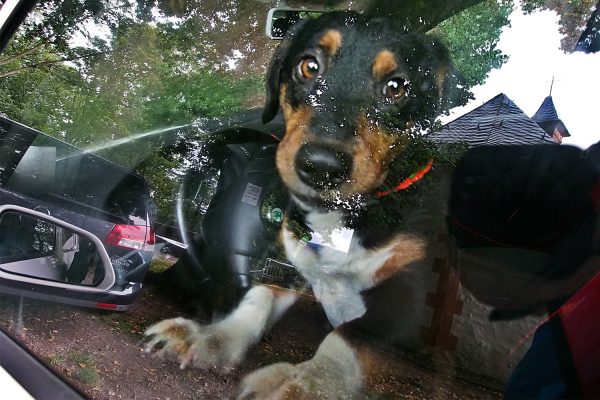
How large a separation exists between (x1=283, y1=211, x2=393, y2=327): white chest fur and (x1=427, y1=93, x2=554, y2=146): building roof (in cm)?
30

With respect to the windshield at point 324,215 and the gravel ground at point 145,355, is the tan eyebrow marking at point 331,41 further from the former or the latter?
the gravel ground at point 145,355

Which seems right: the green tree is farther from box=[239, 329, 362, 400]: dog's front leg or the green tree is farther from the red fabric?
box=[239, 329, 362, 400]: dog's front leg

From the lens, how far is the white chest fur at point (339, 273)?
43.9 inches

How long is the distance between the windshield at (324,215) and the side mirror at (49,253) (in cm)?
2

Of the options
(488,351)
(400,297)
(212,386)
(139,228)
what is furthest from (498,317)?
(139,228)

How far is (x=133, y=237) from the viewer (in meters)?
1.61

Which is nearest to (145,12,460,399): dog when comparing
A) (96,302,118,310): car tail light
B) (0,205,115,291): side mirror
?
(96,302,118,310): car tail light

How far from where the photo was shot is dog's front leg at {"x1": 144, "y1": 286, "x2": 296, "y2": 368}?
1.24 metres

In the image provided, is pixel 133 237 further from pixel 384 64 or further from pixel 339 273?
pixel 384 64

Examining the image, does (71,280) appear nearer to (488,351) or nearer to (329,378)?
(329,378)

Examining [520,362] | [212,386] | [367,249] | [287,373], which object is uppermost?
[367,249]

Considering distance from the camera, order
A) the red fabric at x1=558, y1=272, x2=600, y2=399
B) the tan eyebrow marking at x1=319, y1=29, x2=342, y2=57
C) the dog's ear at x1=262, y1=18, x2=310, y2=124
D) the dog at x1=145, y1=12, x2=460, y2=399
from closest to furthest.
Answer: the red fabric at x1=558, y1=272, x2=600, y2=399
the dog at x1=145, y1=12, x2=460, y2=399
the tan eyebrow marking at x1=319, y1=29, x2=342, y2=57
the dog's ear at x1=262, y1=18, x2=310, y2=124

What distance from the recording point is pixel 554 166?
96 centimetres

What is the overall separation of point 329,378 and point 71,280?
3.72ft
